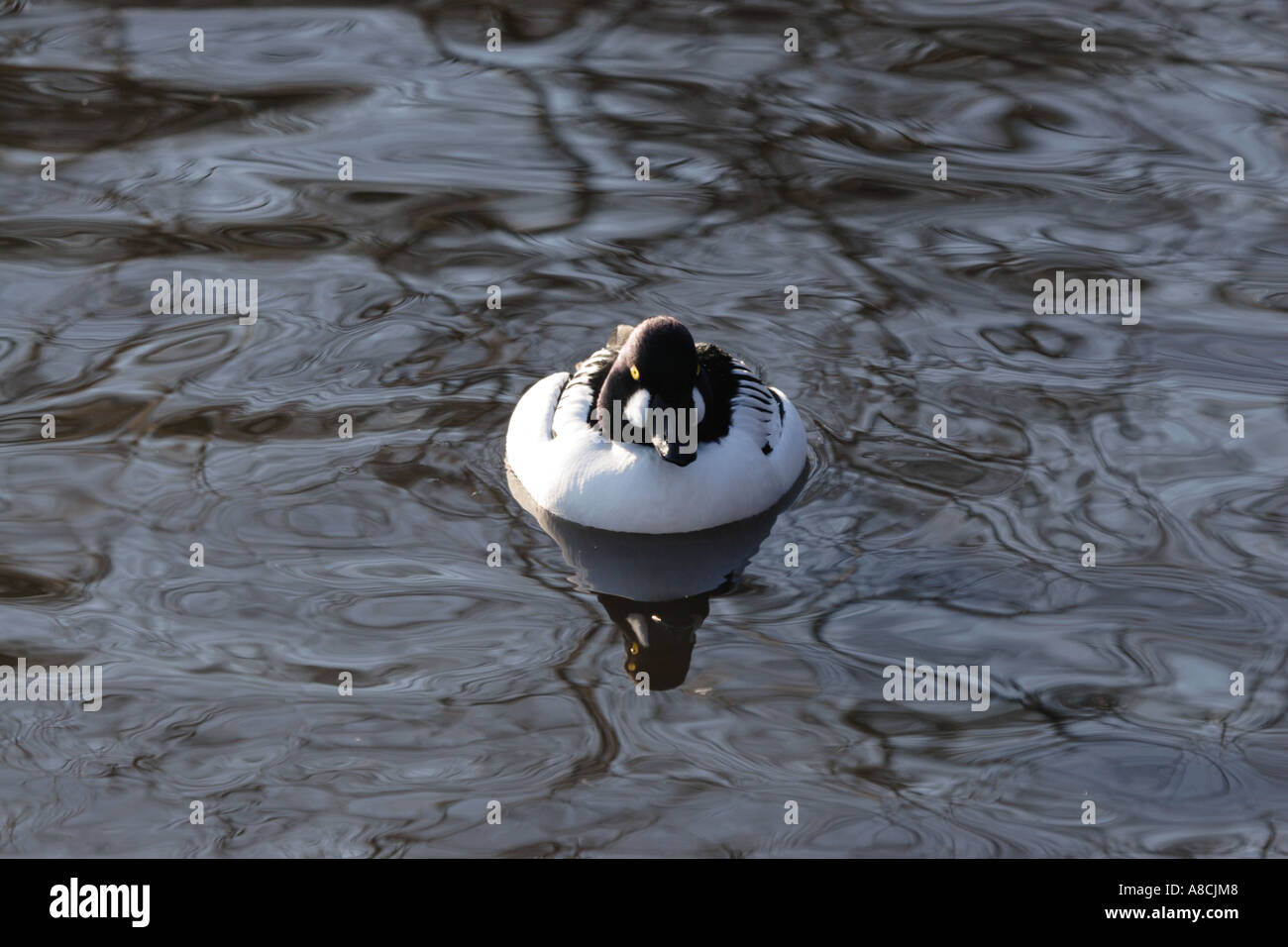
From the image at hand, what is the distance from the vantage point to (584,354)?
9516mm

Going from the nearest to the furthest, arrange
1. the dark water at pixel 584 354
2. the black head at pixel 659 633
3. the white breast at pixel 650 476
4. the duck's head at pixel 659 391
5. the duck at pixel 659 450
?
the dark water at pixel 584 354 → the black head at pixel 659 633 → the duck's head at pixel 659 391 → the duck at pixel 659 450 → the white breast at pixel 650 476

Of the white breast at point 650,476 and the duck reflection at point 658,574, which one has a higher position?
the white breast at point 650,476

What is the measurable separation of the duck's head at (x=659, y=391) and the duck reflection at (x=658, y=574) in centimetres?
46

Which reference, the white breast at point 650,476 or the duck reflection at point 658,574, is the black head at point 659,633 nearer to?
the duck reflection at point 658,574

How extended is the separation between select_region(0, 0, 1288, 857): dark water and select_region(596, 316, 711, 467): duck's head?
27.4 inches

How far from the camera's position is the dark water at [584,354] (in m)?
6.52

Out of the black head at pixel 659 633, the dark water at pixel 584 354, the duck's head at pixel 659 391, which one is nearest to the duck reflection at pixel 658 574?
the black head at pixel 659 633

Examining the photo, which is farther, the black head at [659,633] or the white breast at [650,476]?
the white breast at [650,476]

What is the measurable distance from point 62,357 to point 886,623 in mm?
4810

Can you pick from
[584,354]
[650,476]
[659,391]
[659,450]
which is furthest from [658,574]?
[584,354]

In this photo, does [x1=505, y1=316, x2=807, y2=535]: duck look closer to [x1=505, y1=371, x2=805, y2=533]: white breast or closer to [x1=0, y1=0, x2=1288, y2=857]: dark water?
[x1=505, y1=371, x2=805, y2=533]: white breast

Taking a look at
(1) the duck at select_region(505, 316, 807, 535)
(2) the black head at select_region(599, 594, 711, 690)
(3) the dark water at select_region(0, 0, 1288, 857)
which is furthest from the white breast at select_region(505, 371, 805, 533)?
(2) the black head at select_region(599, 594, 711, 690)

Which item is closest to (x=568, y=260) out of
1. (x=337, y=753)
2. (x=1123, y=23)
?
(x=337, y=753)

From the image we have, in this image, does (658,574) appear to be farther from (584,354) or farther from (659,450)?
(584,354)
